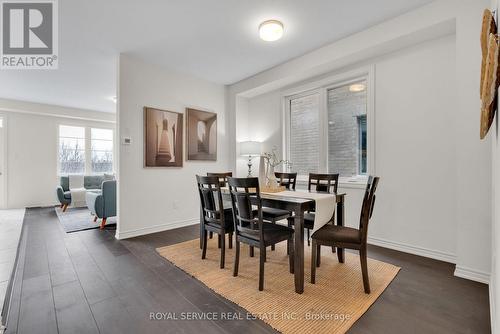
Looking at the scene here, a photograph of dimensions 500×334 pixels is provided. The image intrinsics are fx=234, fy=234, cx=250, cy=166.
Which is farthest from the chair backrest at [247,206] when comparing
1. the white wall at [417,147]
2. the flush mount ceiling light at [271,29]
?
the white wall at [417,147]

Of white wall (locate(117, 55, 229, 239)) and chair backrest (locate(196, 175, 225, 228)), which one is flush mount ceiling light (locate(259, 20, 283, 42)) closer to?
chair backrest (locate(196, 175, 225, 228))

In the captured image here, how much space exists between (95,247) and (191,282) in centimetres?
172

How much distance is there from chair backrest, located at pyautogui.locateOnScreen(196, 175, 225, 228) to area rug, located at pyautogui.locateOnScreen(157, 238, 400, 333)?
472mm

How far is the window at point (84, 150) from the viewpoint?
6375 millimetres

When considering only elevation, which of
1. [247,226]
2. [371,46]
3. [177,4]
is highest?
[177,4]

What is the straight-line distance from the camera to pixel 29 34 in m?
2.82

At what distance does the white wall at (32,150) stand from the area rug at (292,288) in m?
5.29

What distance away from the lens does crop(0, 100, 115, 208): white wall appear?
18.5 feet

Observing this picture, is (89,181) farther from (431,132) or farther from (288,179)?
(431,132)

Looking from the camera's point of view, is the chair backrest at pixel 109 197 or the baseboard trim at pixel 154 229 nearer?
the baseboard trim at pixel 154 229

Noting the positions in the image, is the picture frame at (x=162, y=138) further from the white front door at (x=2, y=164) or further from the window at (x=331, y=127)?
the white front door at (x=2, y=164)

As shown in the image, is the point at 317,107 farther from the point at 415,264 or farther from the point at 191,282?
the point at 191,282

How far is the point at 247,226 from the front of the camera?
2.16 meters

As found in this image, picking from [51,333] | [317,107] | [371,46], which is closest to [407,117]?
[371,46]
